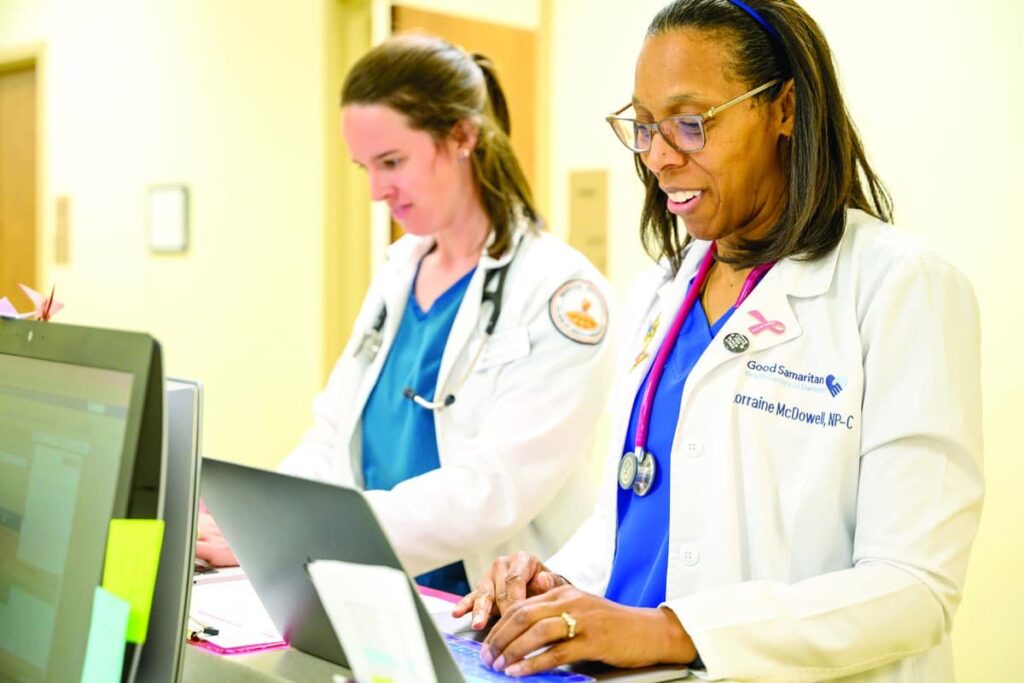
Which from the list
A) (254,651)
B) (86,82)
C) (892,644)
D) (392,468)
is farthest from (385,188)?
(86,82)

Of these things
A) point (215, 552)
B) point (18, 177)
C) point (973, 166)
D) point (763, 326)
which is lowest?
point (215, 552)

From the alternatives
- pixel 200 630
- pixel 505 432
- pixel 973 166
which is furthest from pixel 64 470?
pixel 973 166

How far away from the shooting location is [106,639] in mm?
892

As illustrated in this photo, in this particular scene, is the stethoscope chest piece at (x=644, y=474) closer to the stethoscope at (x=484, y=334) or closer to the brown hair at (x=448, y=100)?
the stethoscope at (x=484, y=334)

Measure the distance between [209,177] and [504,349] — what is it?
2711 millimetres

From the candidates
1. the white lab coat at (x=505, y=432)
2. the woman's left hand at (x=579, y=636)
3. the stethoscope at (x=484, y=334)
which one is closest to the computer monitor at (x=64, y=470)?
the woman's left hand at (x=579, y=636)

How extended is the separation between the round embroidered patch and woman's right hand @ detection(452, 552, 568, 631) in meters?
0.74

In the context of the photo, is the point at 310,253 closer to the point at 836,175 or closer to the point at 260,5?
the point at 260,5

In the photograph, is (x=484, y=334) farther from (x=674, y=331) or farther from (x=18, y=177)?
(x=18, y=177)

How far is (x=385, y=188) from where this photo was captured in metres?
2.23

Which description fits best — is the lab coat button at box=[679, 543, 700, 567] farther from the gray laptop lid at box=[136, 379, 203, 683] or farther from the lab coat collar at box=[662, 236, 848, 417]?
the gray laptop lid at box=[136, 379, 203, 683]

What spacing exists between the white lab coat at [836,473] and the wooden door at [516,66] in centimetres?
205

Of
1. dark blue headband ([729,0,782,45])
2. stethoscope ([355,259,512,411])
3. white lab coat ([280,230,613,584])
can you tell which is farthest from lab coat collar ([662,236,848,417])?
stethoscope ([355,259,512,411])

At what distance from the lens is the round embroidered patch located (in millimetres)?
2096
